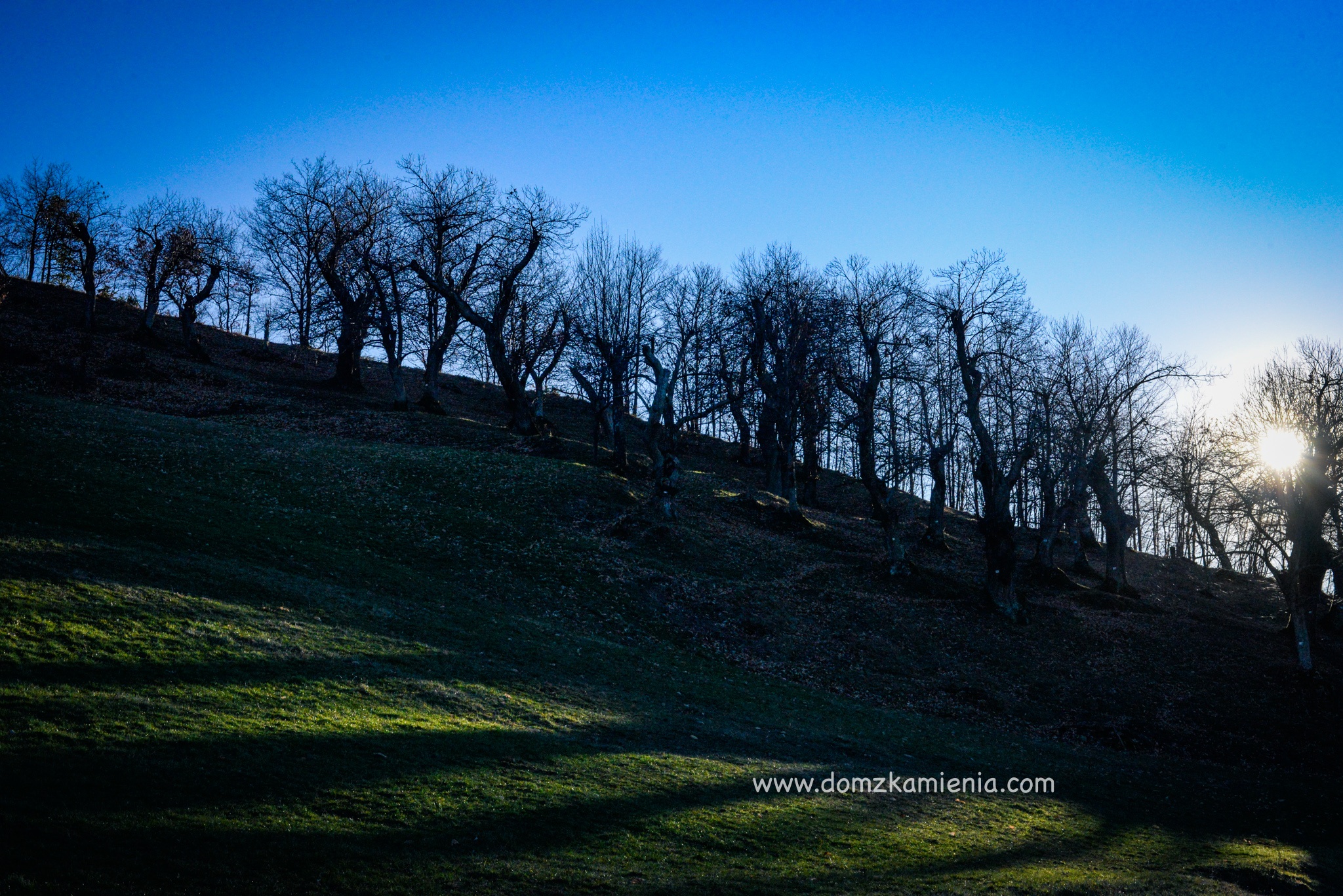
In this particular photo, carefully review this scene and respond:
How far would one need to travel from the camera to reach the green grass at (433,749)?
7.10m

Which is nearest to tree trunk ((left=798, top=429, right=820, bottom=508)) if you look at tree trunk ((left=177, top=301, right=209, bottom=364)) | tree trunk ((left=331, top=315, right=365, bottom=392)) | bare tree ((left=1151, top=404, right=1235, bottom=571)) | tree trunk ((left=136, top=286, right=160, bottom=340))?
bare tree ((left=1151, top=404, right=1235, bottom=571))

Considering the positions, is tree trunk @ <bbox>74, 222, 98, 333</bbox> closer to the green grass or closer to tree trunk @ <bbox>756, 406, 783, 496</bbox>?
the green grass

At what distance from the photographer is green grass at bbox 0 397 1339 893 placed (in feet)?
23.3

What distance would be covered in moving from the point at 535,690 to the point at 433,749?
13.9ft

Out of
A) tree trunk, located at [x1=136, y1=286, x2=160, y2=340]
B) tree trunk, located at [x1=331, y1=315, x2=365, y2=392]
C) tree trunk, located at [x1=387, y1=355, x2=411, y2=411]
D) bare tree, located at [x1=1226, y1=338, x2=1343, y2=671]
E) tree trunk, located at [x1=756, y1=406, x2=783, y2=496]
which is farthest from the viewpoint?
tree trunk, located at [x1=136, y1=286, x2=160, y2=340]

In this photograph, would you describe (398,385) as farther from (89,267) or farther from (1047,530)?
(1047,530)

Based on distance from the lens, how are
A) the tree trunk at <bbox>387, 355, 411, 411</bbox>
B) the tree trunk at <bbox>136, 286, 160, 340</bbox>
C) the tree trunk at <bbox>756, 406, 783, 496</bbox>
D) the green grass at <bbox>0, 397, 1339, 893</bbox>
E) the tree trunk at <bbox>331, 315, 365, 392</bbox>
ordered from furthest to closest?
the tree trunk at <bbox>136, 286, 160, 340</bbox> < the tree trunk at <bbox>331, 315, 365, 392</bbox> < the tree trunk at <bbox>387, 355, 411, 411</bbox> < the tree trunk at <bbox>756, 406, 783, 496</bbox> < the green grass at <bbox>0, 397, 1339, 893</bbox>

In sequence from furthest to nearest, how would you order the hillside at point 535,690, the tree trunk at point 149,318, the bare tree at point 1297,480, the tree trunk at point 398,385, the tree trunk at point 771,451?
1. the tree trunk at point 149,318
2. the tree trunk at point 398,385
3. the tree trunk at point 771,451
4. the bare tree at point 1297,480
5. the hillside at point 535,690

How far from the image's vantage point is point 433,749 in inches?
400

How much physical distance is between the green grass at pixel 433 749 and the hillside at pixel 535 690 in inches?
2.5

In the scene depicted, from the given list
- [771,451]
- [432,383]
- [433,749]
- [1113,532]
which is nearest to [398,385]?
[432,383]

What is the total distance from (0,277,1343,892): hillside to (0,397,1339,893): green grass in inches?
2.5

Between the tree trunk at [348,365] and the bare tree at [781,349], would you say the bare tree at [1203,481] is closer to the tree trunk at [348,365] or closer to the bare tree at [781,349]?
the bare tree at [781,349]

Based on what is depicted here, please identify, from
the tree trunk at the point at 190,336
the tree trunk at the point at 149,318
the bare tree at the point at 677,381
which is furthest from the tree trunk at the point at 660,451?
the tree trunk at the point at 149,318
